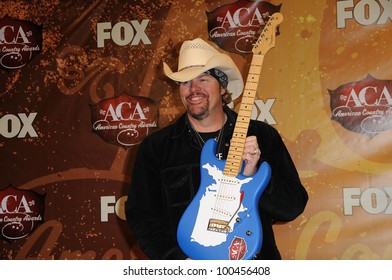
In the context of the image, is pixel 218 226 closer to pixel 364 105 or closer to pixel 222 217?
pixel 222 217

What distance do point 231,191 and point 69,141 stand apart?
183cm

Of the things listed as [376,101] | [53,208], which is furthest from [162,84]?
[376,101]

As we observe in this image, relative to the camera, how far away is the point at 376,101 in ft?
10.6

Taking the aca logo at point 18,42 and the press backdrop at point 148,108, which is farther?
the aca logo at point 18,42

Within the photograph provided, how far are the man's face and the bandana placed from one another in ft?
0.09

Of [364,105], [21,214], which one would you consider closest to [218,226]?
[364,105]

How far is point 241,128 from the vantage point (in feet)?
6.63

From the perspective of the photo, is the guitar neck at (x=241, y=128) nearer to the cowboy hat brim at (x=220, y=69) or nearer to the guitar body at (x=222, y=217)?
the guitar body at (x=222, y=217)

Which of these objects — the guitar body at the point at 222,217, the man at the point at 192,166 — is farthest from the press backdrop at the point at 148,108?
the guitar body at the point at 222,217

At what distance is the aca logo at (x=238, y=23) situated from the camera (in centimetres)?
340

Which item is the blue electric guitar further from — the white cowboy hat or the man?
the white cowboy hat

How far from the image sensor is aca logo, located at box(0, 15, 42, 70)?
3652 millimetres

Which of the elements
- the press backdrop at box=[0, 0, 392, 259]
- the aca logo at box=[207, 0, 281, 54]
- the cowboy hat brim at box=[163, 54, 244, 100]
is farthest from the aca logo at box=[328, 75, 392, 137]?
the cowboy hat brim at box=[163, 54, 244, 100]

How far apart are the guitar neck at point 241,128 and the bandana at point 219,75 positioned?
20 centimetres
